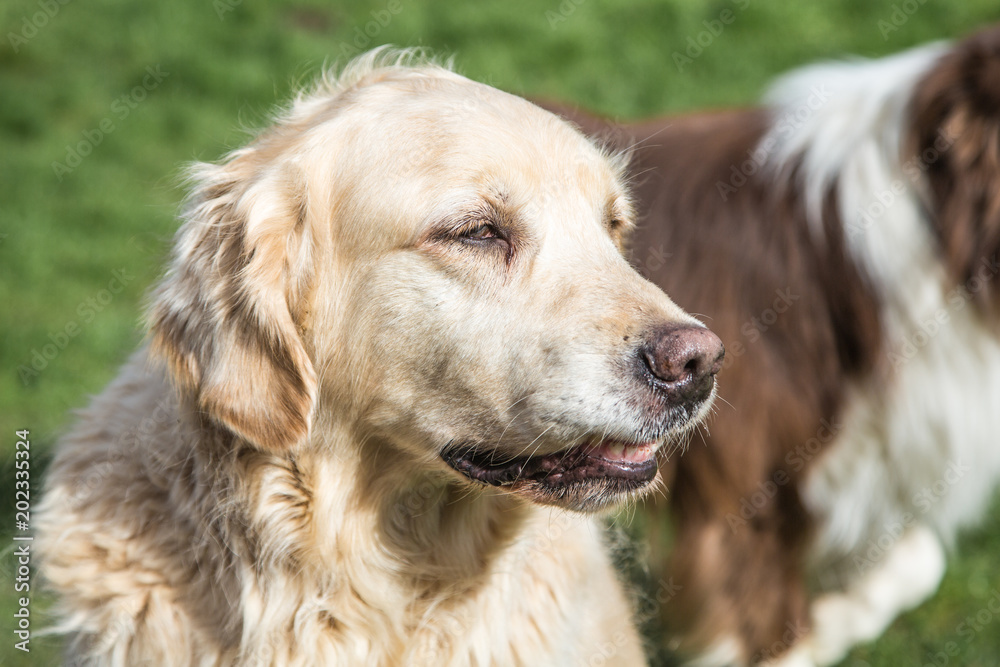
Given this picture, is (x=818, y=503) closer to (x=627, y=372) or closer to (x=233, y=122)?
(x=627, y=372)

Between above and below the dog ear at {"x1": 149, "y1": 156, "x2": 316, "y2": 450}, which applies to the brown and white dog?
below

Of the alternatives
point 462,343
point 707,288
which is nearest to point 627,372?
point 462,343

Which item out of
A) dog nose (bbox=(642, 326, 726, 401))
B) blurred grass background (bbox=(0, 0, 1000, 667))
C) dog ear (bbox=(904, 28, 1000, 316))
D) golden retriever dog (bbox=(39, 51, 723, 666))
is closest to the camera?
dog nose (bbox=(642, 326, 726, 401))

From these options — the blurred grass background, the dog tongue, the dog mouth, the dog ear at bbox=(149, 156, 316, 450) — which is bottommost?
the blurred grass background

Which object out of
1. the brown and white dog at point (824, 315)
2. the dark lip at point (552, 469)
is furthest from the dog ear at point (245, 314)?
the brown and white dog at point (824, 315)

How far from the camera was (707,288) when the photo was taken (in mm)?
3402

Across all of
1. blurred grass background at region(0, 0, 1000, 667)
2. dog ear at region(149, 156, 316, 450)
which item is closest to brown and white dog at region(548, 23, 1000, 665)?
dog ear at region(149, 156, 316, 450)

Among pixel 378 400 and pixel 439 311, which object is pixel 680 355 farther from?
pixel 378 400

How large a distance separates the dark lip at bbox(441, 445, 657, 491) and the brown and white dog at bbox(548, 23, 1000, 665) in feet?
3.59

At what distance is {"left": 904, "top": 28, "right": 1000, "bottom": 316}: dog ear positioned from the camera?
3264mm

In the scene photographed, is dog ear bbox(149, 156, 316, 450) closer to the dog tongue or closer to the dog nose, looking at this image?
the dog tongue

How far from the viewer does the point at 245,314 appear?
228 cm

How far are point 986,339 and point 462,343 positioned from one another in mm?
2173

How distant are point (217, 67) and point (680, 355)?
5.84m
